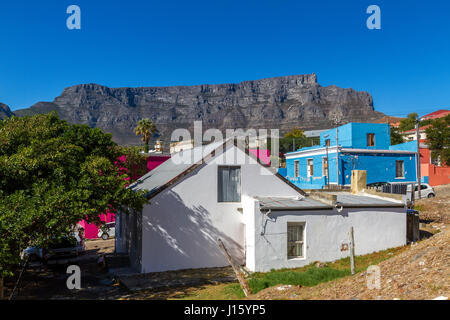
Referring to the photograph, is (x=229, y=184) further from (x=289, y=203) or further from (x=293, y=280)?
(x=293, y=280)

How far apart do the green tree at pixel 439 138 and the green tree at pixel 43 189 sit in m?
43.8

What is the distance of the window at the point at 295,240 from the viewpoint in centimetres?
1378

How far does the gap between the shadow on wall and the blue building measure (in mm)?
20981

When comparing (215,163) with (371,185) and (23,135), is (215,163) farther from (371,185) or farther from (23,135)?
(371,185)

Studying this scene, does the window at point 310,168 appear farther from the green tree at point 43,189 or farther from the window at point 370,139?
the green tree at point 43,189

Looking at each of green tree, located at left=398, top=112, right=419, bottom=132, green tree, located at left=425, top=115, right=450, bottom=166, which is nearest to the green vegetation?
green tree, located at left=425, top=115, right=450, bottom=166

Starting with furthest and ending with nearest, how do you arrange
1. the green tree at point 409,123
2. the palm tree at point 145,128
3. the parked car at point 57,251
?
1. the green tree at point 409,123
2. the palm tree at point 145,128
3. the parked car at point 57,251

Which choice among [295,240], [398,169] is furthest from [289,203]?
[398,169]

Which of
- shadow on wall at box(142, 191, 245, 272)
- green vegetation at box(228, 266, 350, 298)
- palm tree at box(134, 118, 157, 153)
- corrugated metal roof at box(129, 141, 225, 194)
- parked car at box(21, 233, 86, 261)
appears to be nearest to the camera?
green vegetation at box(228, 266, 350, 298)

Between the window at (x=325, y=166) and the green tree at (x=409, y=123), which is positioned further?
the green tree at (x=409, y=123)

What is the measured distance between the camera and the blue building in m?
33.4

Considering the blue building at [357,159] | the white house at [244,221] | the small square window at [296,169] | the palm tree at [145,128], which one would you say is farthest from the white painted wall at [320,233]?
the palm tree at [145,128]

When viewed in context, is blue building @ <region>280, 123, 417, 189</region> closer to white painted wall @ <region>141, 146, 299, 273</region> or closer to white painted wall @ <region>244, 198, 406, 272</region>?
white painted wall @ <region>244, 198, 406, 272</region>

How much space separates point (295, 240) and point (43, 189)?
926 cm
